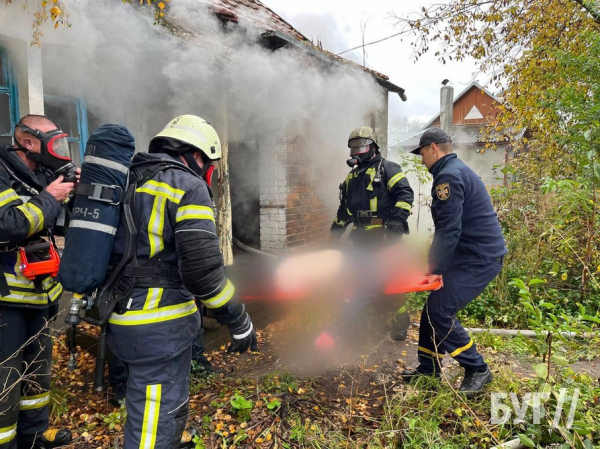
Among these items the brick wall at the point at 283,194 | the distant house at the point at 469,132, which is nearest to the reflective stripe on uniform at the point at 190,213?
the brick wall at the point at 283,194

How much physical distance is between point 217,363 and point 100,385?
3.92 ft

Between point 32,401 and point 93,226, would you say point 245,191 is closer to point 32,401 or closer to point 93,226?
point 32,401

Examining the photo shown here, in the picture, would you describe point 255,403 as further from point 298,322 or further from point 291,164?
point 291,164

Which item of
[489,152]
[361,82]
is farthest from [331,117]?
[489,152]

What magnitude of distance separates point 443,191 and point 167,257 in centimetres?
214

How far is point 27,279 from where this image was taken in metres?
2.43

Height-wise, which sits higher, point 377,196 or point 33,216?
point 377,196

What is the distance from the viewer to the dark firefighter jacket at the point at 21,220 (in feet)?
7.30

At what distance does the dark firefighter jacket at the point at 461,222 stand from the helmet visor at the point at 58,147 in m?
2.69

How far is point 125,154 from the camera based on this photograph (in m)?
2.11

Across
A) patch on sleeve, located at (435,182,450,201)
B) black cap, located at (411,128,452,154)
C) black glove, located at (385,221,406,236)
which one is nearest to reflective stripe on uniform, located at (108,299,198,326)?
patch on sleeve, located at (435,182,450,201)

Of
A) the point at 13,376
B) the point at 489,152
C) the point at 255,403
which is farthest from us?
the point at 489,152

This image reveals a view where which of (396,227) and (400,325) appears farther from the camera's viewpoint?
(400,325)

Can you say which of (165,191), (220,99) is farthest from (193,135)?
(220,99)
